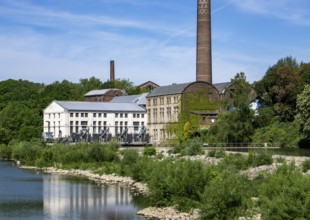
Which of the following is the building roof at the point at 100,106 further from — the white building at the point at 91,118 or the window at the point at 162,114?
the window at the point at 162,114

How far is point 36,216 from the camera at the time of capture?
109 feet

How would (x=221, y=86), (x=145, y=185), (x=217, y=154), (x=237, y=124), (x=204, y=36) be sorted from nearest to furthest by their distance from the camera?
(x=145, y=185), (x=217, y=154), (x=237, y=124), (x=204, y=36), (x=221, y=86)

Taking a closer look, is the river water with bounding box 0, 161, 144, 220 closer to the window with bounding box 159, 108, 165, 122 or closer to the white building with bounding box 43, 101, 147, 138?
the window with bounding box 159, 108, 165, 122

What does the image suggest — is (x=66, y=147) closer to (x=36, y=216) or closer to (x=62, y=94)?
(x=36, y=216)

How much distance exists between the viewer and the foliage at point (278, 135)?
69688 millimetres

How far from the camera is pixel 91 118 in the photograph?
9256 centimetres

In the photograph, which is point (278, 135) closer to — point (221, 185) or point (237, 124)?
point (237, 124)

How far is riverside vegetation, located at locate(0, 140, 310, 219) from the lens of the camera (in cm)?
Result: 2230

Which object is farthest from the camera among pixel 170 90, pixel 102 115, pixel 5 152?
pixel 102 115

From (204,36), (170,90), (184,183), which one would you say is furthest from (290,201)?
(170,90)

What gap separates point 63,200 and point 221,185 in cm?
1544

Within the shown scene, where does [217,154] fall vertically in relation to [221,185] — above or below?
above

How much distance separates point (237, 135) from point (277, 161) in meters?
28.5

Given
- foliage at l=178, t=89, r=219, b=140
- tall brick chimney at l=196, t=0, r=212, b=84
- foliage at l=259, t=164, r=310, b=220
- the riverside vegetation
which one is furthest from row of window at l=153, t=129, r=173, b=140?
foliage at l=259, t=164, r=310, b=220
